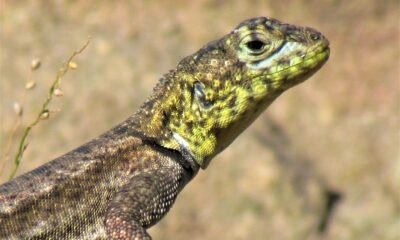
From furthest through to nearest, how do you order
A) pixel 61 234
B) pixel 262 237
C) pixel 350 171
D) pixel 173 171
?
pixel 350 171, pixel 262 237, pixel 173 171, pixel 61 234

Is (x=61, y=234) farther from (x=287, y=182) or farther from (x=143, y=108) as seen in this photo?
(x=287, y=182)

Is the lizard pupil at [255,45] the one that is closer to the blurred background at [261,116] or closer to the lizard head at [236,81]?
the lizard head at [236,81]

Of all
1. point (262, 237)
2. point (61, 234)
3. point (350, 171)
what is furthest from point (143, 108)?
point (350, 171)

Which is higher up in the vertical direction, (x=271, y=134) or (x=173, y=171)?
(x=271, y=134)

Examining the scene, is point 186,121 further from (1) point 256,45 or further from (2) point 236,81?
(1) point 256,45

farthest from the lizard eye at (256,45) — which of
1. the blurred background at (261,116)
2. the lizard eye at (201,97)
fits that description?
the blurred background at (261,116)

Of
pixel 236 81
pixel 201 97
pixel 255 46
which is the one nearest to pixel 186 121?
pixel 201 97
